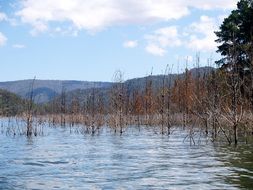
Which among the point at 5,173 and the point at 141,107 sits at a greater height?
the point at 141,107

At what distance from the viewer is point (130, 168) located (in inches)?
663

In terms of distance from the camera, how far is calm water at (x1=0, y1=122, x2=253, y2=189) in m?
13.5

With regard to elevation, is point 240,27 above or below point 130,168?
above

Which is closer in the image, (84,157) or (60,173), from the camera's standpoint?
(60,173)

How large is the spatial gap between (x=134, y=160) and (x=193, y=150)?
463cm

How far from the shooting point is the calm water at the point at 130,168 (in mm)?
13509

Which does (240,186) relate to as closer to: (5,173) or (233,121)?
(5,173)

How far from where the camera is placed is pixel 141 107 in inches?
2352

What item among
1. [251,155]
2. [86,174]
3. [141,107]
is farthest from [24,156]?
[141,107]

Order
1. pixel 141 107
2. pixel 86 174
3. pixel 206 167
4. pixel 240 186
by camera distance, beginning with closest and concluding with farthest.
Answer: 1. pixel 240 186
2. pixel 86 174
3. pixel 206 167
4. pixel 141 107

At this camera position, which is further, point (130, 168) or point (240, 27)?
point (240, 27)

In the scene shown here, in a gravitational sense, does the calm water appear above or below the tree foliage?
below

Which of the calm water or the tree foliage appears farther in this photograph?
the tree foliage

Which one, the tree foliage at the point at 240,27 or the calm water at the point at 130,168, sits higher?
the tree foliage at the point at 240,27
